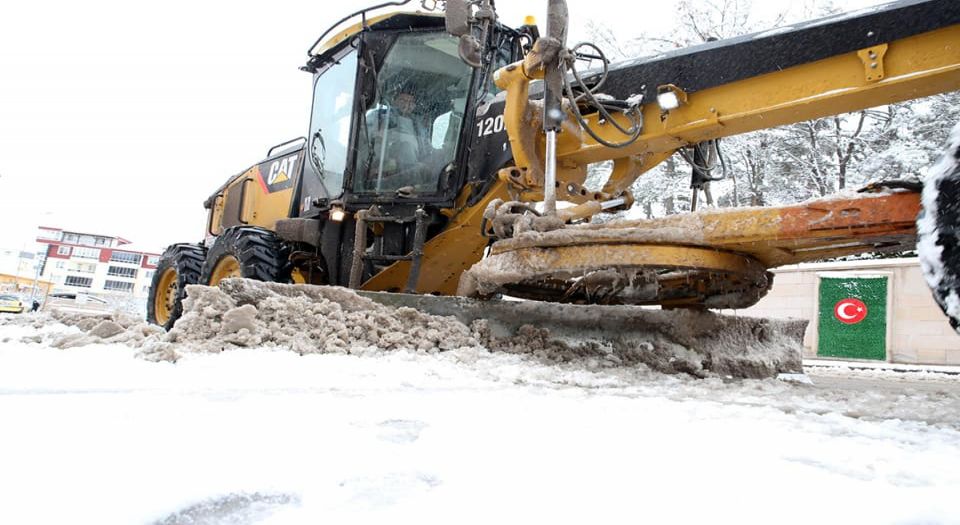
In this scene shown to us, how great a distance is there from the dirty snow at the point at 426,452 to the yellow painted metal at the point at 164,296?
16.6ft

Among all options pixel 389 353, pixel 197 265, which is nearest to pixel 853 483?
pixel 389 353

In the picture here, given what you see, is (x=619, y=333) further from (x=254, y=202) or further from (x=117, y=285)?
(x=117, y=285)

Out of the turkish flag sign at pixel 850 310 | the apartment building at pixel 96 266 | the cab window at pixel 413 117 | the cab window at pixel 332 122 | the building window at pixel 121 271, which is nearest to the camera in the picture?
the cab window at pixel 413 117

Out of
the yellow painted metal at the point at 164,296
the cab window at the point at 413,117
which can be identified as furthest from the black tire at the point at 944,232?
the yellow painted metal at the point at 164,296

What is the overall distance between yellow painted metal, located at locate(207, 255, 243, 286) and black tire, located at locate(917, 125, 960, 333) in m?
4.57

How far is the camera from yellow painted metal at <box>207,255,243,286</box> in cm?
501

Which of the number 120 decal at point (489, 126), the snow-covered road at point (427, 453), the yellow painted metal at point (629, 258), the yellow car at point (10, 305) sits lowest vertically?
the yellow car at point (10, 305)

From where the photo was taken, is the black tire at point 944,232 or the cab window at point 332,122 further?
the cab window at point 332,122

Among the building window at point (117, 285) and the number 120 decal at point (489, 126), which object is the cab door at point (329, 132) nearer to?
the number 120 decal at point (489, 126)

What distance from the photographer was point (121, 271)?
222 feet

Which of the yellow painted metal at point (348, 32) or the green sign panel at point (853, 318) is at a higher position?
the yellow painted metal at point (348, 32)

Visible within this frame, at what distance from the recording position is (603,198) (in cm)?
388

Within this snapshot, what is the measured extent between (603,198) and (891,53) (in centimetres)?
167

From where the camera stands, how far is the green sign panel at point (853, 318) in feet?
33.5
